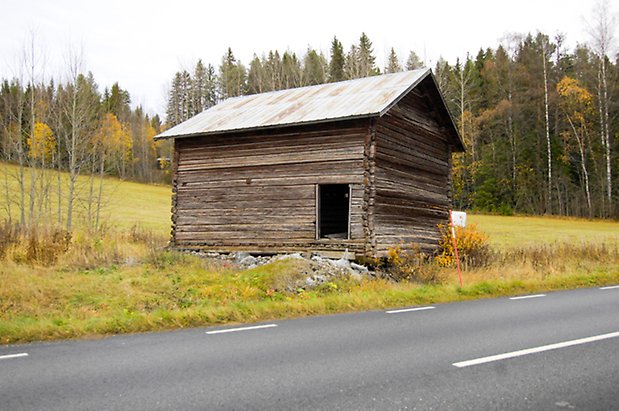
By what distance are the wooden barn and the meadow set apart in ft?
6.11

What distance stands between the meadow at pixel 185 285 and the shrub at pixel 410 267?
0.20ft

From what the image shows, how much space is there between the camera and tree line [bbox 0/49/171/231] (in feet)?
95.3

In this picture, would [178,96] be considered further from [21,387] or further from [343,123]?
[21,387]

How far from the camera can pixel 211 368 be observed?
5.84m

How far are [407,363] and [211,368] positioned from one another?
2.21 m

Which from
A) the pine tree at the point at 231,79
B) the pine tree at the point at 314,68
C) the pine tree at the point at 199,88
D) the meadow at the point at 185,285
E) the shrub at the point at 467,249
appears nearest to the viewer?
the meadow at the point at 185,285

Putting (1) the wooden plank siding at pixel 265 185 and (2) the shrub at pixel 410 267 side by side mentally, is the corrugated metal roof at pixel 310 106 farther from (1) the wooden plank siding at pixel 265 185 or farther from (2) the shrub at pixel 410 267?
(2) the shrub at pixel 410 267

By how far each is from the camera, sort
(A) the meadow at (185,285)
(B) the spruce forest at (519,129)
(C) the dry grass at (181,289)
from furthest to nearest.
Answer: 1. (B) the spruce forest at (519,129)
2. (A) the meadow at (185,285)
3. (C) the dry grass at (181,289)

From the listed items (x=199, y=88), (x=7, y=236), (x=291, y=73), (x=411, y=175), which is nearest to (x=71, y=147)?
(x=7, y=236)

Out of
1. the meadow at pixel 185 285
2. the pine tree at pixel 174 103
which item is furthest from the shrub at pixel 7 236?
the pine tree at pixel 174 103

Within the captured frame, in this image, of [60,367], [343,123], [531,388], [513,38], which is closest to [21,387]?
[60,367]

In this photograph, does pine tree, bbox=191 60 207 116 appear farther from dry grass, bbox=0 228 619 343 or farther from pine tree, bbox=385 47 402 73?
dry grass, bbox=0 228 619 343

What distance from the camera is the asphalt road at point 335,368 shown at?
468 cm

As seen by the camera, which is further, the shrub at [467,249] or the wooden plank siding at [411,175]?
the shrub at [467,249]
